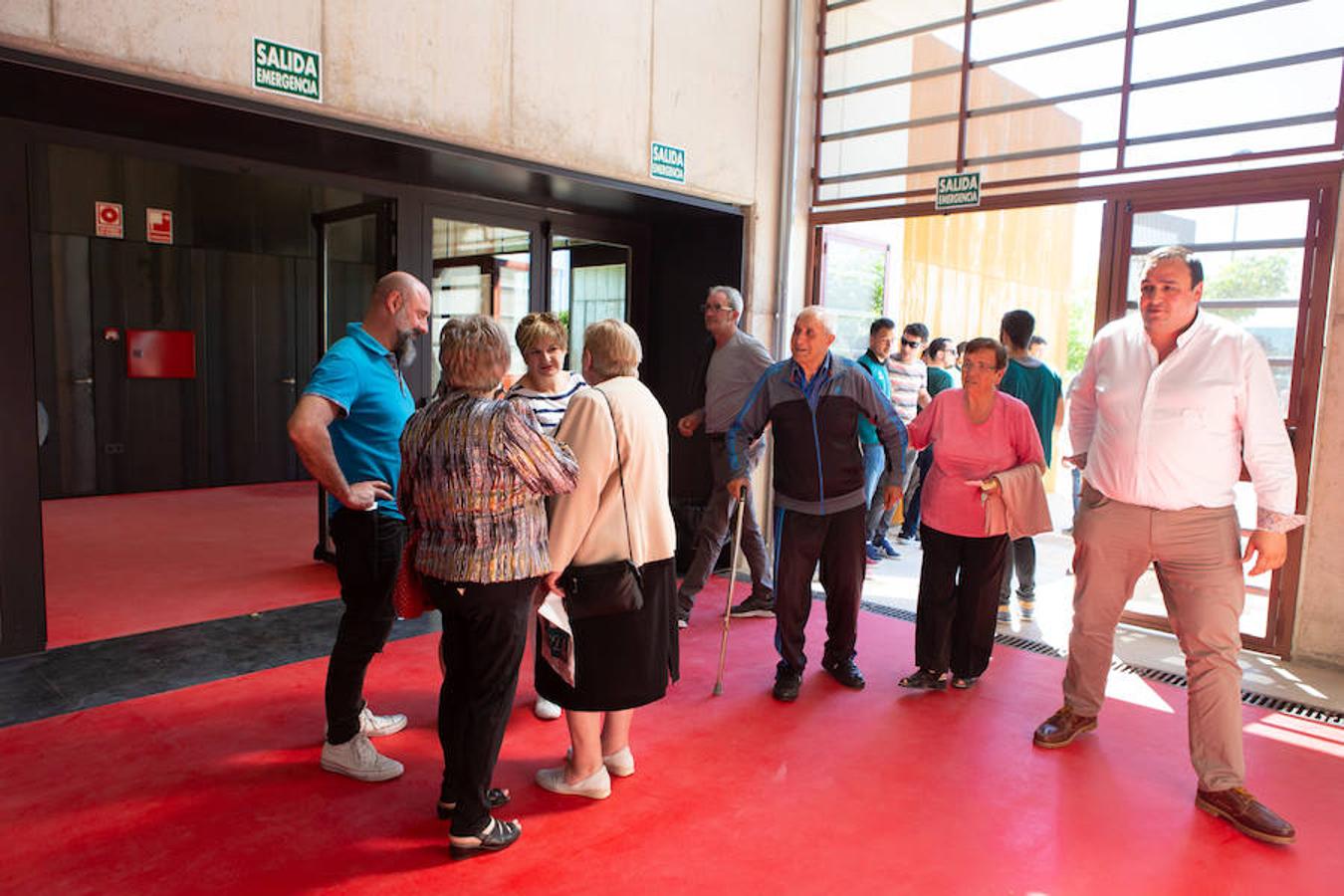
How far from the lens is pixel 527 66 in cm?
493

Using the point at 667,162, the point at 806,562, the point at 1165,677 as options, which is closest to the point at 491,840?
the point at 806,562

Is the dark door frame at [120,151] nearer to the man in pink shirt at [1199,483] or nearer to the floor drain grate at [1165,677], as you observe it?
the floor drain grate at [1165,677]

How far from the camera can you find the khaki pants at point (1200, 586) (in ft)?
10.0

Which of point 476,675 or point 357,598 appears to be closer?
point 476,675

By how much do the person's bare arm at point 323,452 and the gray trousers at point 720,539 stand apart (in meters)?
2.37

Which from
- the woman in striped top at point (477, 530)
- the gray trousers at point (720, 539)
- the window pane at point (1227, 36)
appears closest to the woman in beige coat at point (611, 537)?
the woman in striped top at point (477, 530)

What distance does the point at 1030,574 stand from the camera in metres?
5.59

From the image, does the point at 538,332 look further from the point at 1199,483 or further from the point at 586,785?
the point at 1199,483

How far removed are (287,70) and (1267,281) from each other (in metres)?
5.08

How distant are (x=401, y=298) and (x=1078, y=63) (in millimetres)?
4426

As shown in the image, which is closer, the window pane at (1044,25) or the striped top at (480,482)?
the striped top at (480,482)

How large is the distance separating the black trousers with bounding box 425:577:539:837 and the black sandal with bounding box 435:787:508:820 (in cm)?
12

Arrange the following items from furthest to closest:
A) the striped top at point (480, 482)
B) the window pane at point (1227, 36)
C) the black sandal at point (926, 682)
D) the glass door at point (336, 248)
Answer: the glass door at point (336, 248) → the window pane at point (1227, 36) → the black sandal at point (926, 682) → the striped top at point (480, 482)

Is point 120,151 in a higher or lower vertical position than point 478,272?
higher
